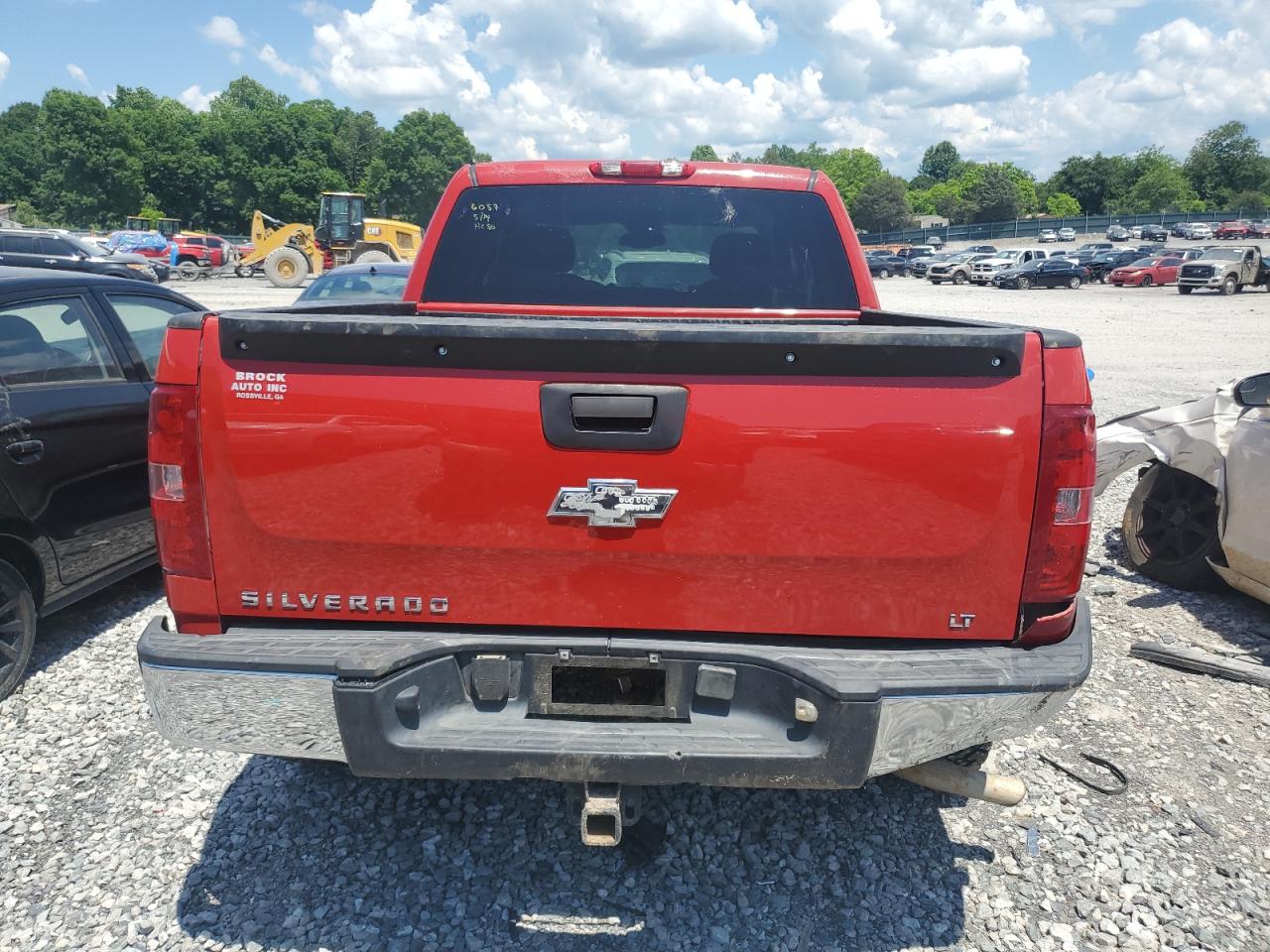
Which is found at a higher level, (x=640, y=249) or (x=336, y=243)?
(x=640, y=249)

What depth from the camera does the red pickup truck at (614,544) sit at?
7.32 ft

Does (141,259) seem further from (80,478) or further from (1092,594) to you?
(1092,594)

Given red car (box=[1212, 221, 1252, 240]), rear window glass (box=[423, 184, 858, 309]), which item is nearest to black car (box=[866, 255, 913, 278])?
red car (box=[1212, 221, 1252, 240])

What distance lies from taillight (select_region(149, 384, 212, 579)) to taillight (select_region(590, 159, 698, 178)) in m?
2.25

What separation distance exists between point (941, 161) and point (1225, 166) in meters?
63.5

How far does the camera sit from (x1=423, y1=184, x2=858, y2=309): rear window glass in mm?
3920

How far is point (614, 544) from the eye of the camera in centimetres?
230

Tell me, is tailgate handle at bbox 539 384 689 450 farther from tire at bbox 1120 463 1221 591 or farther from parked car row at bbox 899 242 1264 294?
parked car row at bbox 899 242 1264 294

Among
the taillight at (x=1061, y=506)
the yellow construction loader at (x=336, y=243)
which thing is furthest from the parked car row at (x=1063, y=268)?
the taillight at (x=1061, y=506)

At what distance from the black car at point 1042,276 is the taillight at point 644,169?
152 feet

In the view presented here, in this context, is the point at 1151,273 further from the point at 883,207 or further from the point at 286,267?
the point at 883,207

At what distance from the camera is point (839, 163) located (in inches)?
5856

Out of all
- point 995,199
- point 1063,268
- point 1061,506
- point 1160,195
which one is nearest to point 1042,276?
point 1063,268

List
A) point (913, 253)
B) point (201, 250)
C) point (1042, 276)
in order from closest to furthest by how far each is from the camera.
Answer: point (201, 250) → point (1042, 276) → point (913, 253)
